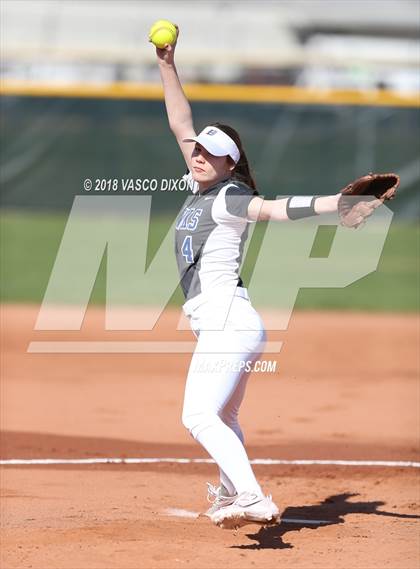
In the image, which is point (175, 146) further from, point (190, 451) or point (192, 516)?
point (192, 516)

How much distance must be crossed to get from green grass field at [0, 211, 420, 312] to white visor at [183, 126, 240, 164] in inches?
395

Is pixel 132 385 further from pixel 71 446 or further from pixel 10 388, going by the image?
pixel 71 446

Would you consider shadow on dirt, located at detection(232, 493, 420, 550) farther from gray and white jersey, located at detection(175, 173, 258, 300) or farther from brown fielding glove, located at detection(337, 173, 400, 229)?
brown fielding glove, located at detection(337, 173, 400, 229)

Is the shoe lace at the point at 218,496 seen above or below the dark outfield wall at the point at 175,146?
below

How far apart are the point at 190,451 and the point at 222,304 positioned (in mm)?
2953

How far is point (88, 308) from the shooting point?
14531 mm

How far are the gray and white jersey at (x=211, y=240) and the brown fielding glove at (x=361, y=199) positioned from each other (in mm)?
576

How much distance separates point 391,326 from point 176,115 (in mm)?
8361

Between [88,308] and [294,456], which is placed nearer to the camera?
[294,456]

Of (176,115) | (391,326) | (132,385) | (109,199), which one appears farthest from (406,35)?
(176,115)

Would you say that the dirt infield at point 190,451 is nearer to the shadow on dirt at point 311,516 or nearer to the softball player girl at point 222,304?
the shadow on dirt at point 311,516

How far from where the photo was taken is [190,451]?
26.0 ft

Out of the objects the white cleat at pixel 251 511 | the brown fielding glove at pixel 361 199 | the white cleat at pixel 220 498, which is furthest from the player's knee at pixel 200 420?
the brown fielding glove at pixel 361 199

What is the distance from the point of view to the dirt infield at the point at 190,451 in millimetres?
5227
